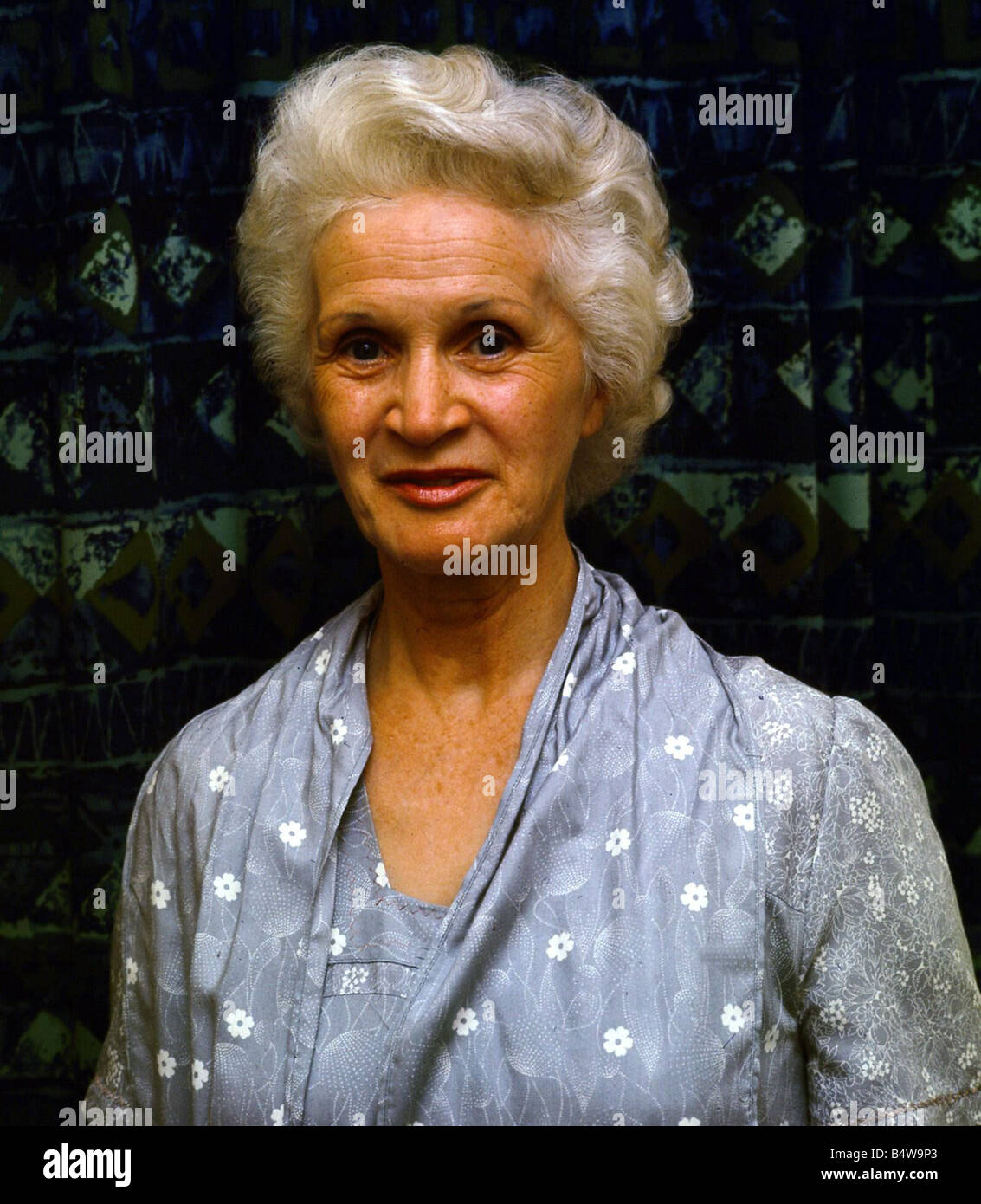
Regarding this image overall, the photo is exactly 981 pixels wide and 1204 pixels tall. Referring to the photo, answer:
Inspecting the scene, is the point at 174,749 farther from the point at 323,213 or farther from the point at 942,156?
the point at 942,156

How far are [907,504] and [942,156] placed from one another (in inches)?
A: 18.5

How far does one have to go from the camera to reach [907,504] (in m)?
1.92

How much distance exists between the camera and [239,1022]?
1349mm

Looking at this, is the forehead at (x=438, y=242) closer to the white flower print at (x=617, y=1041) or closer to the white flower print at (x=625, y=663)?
the white flower print at (x=625, y=663)

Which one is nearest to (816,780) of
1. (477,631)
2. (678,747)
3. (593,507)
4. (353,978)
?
(678,747)

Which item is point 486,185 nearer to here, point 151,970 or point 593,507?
point 593,507

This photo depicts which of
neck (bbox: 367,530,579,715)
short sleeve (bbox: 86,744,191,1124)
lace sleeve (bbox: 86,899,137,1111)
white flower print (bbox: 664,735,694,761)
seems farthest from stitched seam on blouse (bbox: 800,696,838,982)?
lace sleeve (bbox: 86,899,137,1111)

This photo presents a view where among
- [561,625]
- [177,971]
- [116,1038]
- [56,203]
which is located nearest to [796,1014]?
[561,625]

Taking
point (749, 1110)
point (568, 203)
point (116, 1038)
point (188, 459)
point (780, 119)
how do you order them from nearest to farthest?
point (749, 1110), point (568, 203), point (116, 1038), point (780, 119), point (188, 459)

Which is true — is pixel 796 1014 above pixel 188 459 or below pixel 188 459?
below

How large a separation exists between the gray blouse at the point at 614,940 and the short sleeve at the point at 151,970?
0.01m

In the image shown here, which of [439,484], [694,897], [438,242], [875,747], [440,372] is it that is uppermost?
[438,242]

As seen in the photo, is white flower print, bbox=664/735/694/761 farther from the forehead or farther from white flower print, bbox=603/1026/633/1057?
the forehead

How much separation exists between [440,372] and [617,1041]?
0.66m
